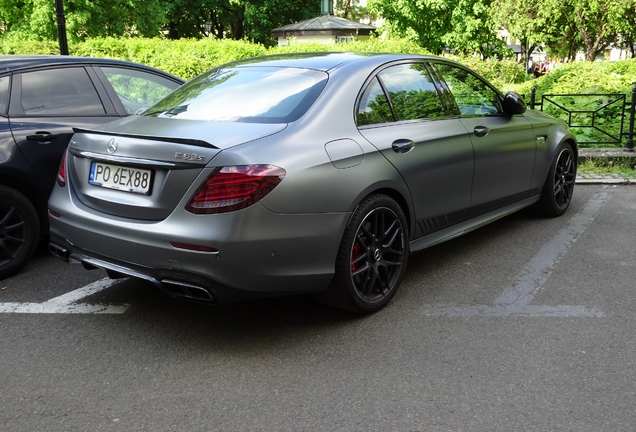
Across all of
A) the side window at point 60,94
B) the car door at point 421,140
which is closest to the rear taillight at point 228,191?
the car door at point 421,140

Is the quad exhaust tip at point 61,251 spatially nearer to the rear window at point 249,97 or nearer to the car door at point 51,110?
the rear window at point 249,97

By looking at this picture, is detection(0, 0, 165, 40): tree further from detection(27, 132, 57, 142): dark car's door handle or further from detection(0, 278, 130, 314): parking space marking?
detection(0, 278, 130, 314): parking space marking

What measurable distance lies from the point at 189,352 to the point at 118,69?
123 inches

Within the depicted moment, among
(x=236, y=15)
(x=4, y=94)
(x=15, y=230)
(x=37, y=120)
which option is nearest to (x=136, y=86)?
(x=37, y=120)

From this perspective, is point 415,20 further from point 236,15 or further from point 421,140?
point 421,140

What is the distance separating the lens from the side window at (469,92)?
522 cm

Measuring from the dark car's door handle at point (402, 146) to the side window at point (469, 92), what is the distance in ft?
3.10

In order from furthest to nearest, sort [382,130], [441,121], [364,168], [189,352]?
[441,121]
[382,130]
[364,168]
[189,352]

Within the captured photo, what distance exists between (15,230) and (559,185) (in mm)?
4935

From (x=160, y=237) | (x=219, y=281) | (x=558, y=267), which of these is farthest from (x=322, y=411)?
(x=558, y=267)

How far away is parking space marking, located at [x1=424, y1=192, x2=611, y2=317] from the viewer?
4.25 metres

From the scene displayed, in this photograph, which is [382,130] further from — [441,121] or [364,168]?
→ [441,121]

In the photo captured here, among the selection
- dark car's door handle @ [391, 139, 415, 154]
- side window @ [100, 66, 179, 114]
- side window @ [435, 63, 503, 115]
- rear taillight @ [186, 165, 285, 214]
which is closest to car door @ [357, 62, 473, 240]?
dark car's door handle @ [391, 139, 415, 154]

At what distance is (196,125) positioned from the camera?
3826 mm
